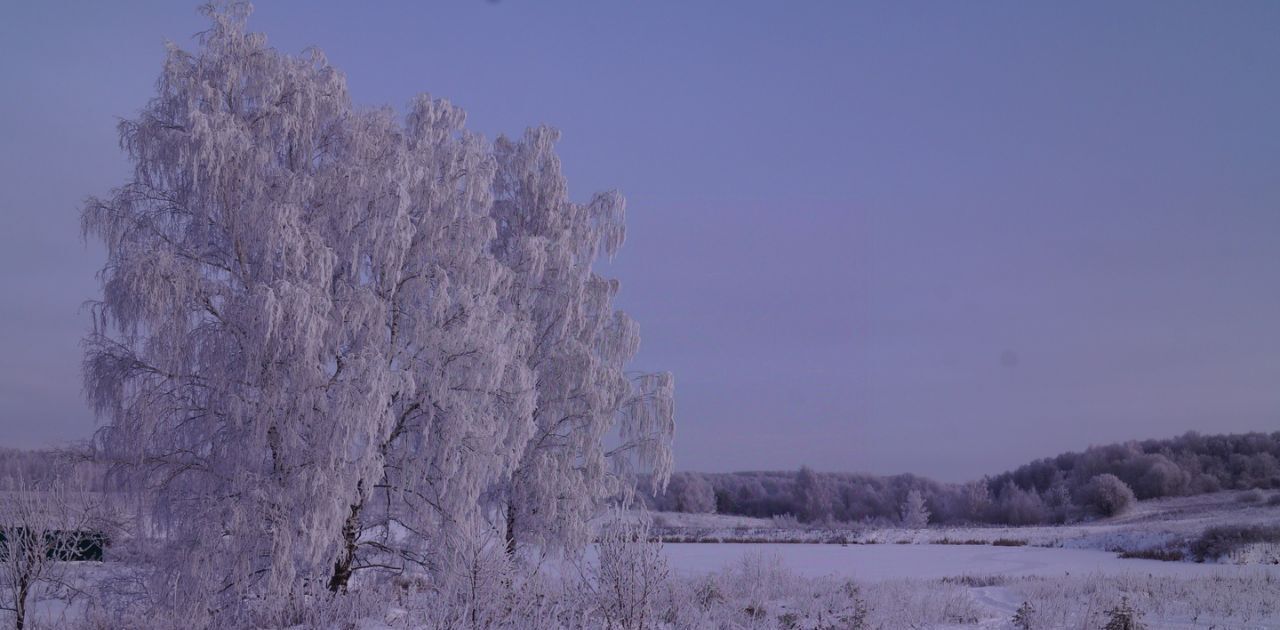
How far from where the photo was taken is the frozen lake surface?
75.1 ft

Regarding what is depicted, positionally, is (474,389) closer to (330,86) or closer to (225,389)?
(225,389)

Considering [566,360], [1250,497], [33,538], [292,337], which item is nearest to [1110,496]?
[1250,497]

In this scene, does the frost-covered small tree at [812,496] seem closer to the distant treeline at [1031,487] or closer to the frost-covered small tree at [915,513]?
the distant treeline at [1031,487]

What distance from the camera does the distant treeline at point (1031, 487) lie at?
6712 centimetres

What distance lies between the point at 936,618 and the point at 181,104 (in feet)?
42.6

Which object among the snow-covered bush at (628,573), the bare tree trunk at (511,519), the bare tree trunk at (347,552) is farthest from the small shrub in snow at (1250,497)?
the snow-covered bush at (628,573)

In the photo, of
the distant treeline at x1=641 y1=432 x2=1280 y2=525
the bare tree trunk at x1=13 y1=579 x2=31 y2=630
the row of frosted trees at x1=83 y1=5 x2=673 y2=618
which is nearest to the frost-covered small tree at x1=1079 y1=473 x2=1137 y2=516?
the distant treeline at x1=641 y1=432 x2=1280 y2=525

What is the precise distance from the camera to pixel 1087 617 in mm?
11039

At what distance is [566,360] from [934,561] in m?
17.3

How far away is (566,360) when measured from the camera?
55.8ft

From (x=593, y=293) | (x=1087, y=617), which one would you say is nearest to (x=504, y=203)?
(x=593, y=293)

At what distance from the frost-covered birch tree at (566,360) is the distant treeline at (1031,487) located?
148ft

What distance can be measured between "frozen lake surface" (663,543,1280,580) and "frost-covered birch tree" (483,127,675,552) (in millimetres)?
4386

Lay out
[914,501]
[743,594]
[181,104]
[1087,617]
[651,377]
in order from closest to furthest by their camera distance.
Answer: [1087,617], [181,104], [743,594], [651,377], [914,501]
